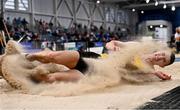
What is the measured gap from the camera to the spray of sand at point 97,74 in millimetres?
2877

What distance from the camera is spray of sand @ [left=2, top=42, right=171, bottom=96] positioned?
288 cm

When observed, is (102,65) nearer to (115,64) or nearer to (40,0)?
(115,64)

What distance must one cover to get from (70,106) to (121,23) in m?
27.0

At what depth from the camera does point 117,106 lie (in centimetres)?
212

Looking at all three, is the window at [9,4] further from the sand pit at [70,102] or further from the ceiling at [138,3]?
the sand pit at [70,102]

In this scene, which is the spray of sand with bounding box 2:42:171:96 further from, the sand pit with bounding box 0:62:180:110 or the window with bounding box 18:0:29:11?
the window with bounding box 18:0:29:11

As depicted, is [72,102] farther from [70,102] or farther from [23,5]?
[23,5]

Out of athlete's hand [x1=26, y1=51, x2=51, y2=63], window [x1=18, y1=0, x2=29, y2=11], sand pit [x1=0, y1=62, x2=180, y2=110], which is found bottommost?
sand pit [x1=0, y1=62, x2=180, y2=110]

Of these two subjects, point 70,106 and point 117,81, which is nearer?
point 70,106

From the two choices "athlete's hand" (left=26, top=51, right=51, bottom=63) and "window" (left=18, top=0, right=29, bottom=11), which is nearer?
"athlete's hand" (left=26, top=51, right=51, bottom=63)

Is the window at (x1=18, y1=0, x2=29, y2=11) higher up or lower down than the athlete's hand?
higher up

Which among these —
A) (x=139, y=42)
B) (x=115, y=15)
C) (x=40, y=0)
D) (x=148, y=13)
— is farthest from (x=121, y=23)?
(x=139, y=42)

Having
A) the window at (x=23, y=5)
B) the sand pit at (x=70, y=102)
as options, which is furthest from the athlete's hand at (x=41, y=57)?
the window at (x=23, y=5)

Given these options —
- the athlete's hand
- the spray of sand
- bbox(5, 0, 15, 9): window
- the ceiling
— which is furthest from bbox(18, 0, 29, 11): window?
the athlete's hand
